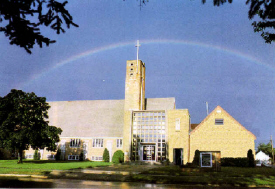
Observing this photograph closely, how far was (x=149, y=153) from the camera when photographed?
4091 cm

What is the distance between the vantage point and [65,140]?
46.4 meters

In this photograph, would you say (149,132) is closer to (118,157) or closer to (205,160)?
(118,157)

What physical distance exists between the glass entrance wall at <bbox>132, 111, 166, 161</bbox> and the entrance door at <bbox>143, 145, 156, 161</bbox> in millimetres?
567

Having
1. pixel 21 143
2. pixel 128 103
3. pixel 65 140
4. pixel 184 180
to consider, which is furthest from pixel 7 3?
pixel 65 140

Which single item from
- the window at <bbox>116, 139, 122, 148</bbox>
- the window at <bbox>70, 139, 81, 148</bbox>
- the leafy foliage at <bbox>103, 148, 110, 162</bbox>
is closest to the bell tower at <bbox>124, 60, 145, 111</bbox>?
the window at <bbox>116, 139, 122, 148</bbox>

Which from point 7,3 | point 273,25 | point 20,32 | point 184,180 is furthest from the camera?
point 184,180

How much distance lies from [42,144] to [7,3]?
3082 centimetres

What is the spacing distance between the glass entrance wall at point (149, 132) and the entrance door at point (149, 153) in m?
0.57

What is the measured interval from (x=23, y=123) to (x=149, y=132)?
58.8 ft

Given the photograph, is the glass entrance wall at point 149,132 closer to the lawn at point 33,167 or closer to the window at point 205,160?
the lawn at point 33,167

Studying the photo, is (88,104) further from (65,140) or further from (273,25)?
(273,25)

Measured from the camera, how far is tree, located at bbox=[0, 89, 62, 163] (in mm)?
32188

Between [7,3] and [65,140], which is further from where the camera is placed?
[65,140]

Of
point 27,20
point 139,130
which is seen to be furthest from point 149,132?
point 27,20
